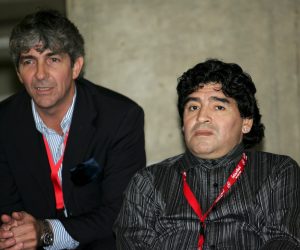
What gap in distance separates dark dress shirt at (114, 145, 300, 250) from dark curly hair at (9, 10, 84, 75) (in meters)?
0.98

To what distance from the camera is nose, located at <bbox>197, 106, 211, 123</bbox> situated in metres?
3.22

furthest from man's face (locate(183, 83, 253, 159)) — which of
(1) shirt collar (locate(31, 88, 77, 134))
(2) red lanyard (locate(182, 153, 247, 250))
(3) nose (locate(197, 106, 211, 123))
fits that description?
(1) shirt collar (locate(31, 88, 77, 134))

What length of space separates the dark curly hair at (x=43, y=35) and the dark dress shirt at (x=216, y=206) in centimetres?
98

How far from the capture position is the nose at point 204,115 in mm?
3220

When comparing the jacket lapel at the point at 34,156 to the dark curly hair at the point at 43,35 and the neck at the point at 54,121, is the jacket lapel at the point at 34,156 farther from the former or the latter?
the dark curly hair at the point at 43,35

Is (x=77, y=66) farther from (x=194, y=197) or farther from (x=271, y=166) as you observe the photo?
(x=271, y=166)

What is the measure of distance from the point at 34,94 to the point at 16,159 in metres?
0.44

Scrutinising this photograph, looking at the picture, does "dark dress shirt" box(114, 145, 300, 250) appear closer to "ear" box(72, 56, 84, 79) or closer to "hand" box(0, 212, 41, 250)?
"hand" box(0, 212, 41, 250)

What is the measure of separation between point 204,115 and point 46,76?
106 centimetres

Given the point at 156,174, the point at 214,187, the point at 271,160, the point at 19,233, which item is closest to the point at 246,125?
the point at 271,160

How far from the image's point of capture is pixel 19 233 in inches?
134

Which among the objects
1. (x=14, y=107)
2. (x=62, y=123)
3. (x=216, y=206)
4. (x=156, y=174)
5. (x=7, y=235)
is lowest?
(x=7, y=235)

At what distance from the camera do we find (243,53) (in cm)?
488

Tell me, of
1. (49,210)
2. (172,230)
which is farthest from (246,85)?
(49,210)
